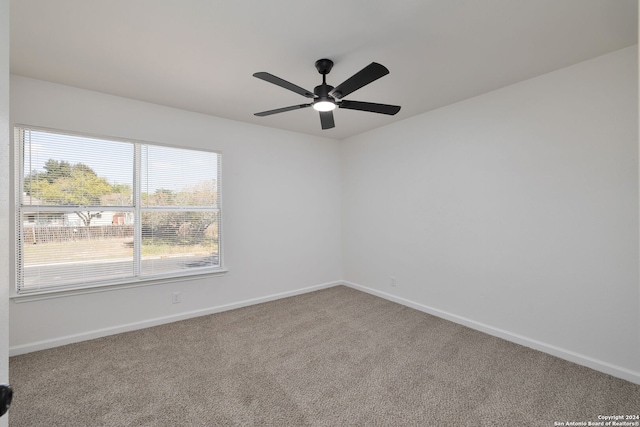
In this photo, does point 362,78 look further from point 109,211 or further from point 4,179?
point 109,211

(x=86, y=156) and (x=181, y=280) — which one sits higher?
(x=86, y=156)

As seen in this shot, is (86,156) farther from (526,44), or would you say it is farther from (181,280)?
(526,44)

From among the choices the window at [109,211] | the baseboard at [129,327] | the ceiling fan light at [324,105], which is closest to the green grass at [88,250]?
the window at [109,211]

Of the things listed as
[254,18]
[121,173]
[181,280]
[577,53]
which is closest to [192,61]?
[254,18]

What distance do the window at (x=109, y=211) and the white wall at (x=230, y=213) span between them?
0.14 m

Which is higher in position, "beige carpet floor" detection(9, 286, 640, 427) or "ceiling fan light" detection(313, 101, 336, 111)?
"ceiling fan light" detection(313, 101, 336, 111)

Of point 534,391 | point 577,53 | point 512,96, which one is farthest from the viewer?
point 512,96

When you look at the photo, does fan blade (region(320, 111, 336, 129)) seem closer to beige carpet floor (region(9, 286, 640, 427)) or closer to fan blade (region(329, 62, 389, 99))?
fan blade (region(329, 62, 389, 99))

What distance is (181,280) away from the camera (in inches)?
133

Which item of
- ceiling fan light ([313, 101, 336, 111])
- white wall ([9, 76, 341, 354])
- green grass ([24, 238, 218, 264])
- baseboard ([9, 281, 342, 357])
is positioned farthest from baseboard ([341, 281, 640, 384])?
green grass ([24, 238, 218, 264])

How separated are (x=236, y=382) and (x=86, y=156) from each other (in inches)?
102

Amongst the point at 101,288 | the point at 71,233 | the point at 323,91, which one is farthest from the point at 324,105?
the point at 101,288

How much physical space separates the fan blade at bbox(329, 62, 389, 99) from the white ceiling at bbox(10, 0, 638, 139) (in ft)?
1.13

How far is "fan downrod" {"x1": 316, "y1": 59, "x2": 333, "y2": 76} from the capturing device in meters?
2.26
